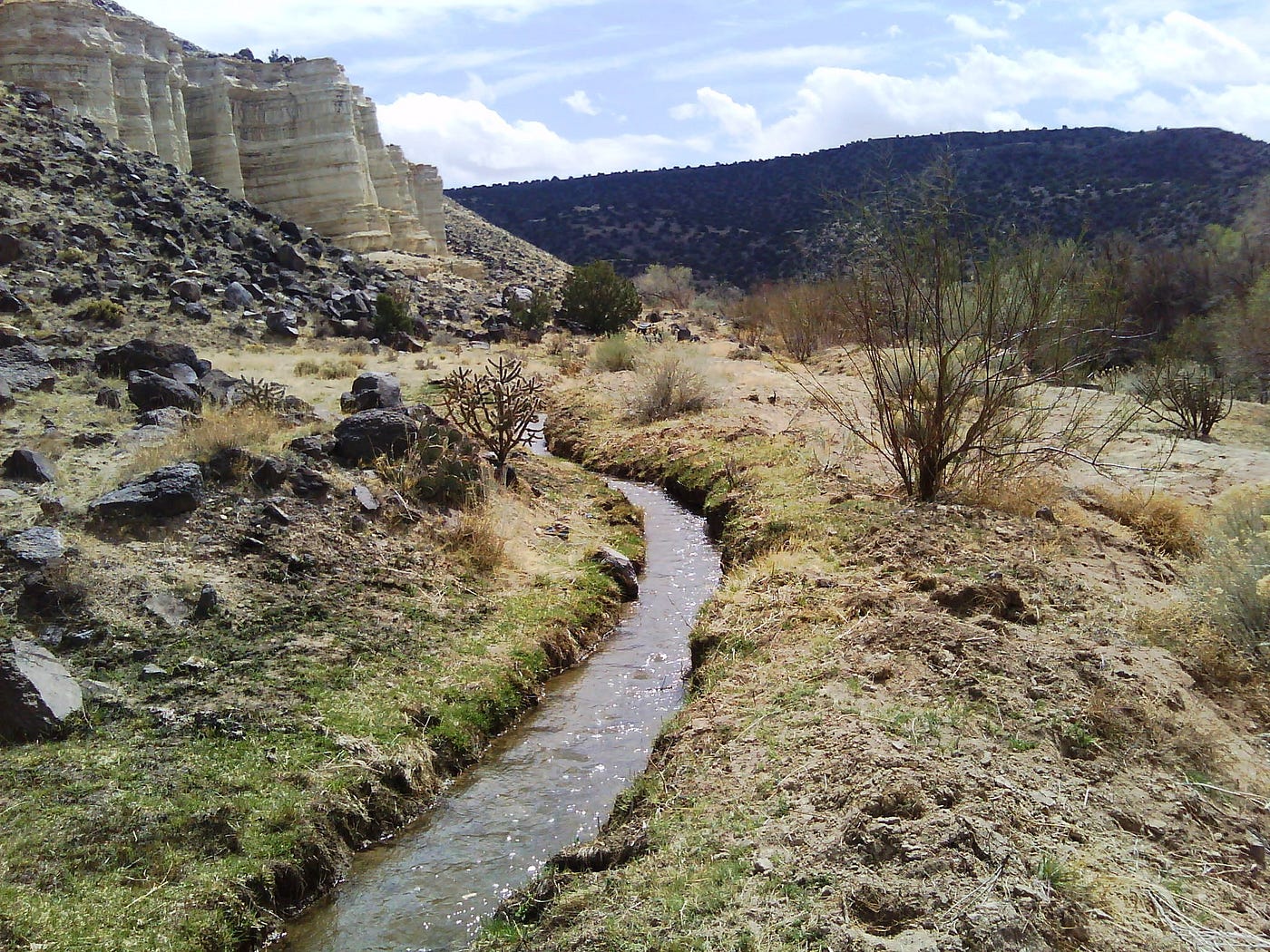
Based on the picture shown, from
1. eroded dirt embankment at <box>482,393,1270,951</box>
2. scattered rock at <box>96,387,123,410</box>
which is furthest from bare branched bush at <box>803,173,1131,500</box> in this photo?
scattered rock at <box>96,387,123,410</box>

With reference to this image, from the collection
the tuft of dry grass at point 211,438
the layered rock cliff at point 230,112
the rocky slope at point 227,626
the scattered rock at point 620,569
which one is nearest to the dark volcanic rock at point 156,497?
the rocky slope at point 227,626

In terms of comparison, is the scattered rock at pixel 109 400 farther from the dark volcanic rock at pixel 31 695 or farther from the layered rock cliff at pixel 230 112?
the layered rock cliff at pixel 230 112

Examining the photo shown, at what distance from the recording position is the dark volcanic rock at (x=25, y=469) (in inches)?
348

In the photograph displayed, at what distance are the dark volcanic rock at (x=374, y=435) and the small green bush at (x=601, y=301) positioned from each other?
2258 cm

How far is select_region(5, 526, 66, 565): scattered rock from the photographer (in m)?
7.23

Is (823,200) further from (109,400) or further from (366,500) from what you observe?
(366,500)

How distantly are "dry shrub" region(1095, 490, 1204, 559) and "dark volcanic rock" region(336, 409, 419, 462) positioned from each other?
8122mm

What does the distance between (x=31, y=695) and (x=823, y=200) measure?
28.3 m

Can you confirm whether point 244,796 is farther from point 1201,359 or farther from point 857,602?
point 1201,359

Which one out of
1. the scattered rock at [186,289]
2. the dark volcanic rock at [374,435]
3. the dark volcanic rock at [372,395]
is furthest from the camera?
the scattered rock at [186,289]

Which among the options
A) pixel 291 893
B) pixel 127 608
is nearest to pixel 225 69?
pixel 127 608

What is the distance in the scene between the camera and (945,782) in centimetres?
475

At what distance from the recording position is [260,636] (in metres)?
7.39

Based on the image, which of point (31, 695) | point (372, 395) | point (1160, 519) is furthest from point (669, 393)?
point (31, 695)
